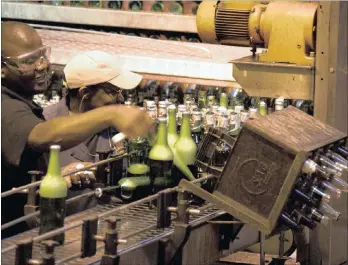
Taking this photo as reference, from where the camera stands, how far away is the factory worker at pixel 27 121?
334 centimetres

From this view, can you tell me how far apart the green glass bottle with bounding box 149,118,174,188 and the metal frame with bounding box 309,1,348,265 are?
0.94 meters

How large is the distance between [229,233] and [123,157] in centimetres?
56

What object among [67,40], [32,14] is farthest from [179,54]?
[32,14]

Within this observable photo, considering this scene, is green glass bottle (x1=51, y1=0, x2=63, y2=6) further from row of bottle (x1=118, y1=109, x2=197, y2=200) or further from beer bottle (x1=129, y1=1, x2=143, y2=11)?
row of bottle (x1=118, y1=109, x2=197, y2=200)

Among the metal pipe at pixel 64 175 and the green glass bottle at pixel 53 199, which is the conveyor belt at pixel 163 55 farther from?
the green glass bottle at pixel 53 199

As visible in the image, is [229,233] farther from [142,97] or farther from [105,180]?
[142,97]

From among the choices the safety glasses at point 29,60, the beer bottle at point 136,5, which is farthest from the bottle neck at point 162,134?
the beer bottle at point 136,5

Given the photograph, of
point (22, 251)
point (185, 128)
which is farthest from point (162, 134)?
point (22, 251)

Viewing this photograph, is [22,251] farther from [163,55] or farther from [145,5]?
[145,5]

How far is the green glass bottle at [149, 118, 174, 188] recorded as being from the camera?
384 cm

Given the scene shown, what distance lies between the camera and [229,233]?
3.71 meters

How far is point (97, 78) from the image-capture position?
4352 millimetres

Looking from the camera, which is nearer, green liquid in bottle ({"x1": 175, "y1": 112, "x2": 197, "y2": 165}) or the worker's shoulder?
green liquid in bottle ({"x1": 175, "y1": 112, "x2": 197, "y2": 165})

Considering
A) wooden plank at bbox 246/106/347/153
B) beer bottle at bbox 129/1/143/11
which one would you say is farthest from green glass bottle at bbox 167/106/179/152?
beer bottle at bbox 129/1/143/11
